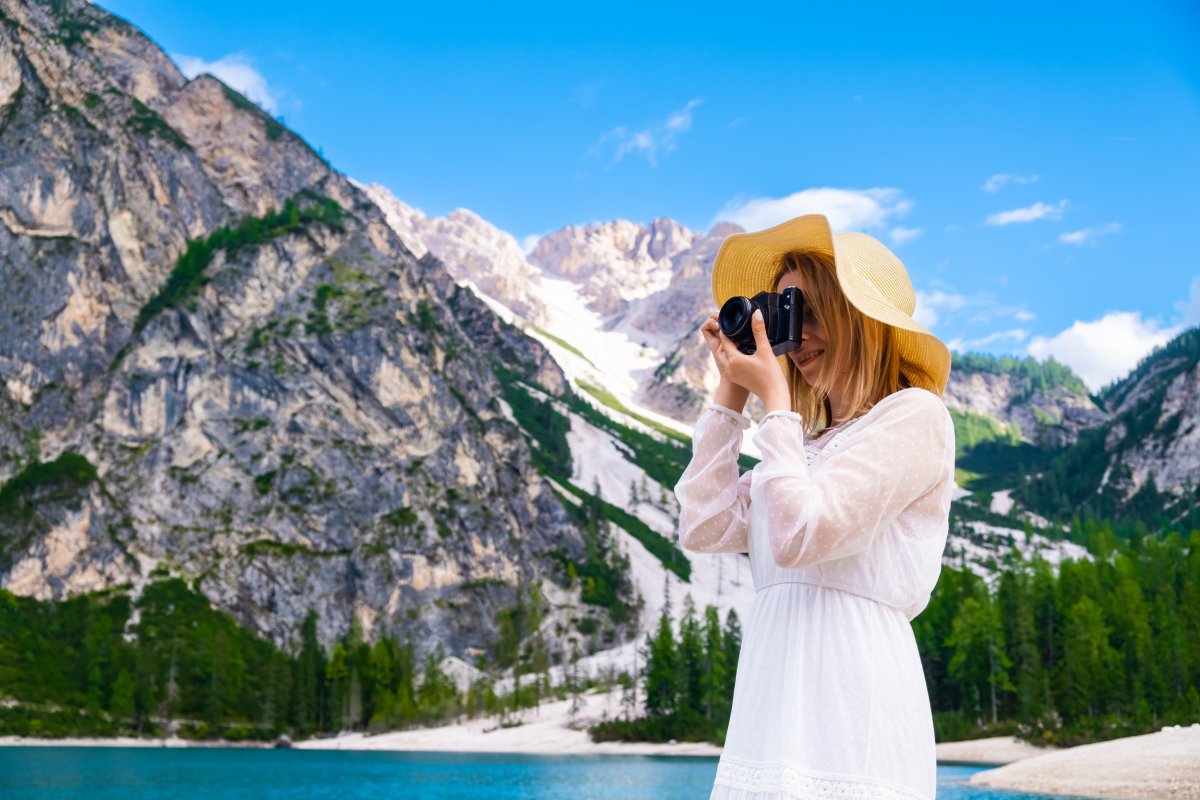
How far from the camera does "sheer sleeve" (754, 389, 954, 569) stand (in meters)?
2.76

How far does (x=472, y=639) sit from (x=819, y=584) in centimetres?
13451

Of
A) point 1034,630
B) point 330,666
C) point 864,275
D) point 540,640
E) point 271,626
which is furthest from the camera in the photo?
point 540,640

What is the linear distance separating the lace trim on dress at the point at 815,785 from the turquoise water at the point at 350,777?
38.0 meters

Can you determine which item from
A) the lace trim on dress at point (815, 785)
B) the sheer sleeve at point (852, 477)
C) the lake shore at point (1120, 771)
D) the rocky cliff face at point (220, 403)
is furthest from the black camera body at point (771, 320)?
the rocky cliff face at point (220, 403)

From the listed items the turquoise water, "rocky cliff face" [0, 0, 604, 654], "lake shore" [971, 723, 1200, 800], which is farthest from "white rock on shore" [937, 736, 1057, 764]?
"rocky cliff face" [0, 0, 604, 654]

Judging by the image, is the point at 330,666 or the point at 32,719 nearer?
the point at 32,719

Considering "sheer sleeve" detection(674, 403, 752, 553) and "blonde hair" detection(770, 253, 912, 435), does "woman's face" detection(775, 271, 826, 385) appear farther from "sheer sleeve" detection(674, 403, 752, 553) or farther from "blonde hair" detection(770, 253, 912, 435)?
"sheer sleeve" detection(674, 403, 752, 553)

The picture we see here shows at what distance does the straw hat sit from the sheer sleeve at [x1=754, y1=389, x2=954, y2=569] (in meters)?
0.20

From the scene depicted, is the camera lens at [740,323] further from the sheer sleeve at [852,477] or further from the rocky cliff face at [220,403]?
the rocky cliff face at [220,403]

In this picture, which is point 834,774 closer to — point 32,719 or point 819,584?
point 819,584

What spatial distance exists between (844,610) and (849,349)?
0.81m

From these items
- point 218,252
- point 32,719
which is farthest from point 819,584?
point 218,252

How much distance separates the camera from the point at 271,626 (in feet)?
404

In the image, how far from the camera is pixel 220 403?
5285 inches
